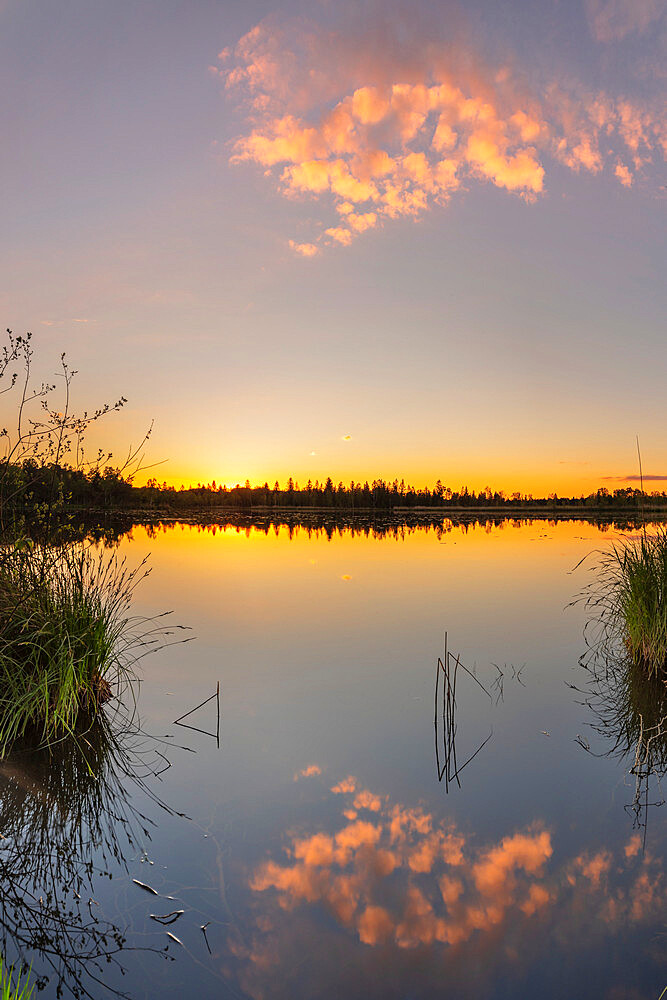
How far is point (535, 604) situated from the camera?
1406 centimetres

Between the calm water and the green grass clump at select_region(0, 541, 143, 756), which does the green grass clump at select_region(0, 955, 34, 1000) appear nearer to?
the calm water

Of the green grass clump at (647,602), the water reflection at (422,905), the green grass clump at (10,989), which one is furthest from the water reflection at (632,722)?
the green grass clump at (10,989)

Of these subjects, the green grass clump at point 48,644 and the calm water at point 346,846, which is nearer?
the calm water at point 346,846

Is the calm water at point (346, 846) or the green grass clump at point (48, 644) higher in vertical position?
the green grass clump at point (48, 644)

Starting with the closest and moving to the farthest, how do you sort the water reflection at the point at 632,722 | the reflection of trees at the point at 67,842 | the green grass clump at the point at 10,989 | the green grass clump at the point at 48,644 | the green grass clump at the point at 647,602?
the green grass clump at the point at 10,989
the reflection of trees at the point at 67,842
the water reflection at the point at 632,722
the green grass clump at the point at 48,644
the green grass clump at the point at 647,602

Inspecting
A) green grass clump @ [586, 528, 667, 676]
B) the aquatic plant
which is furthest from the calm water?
green grass clump @ [586, 528, 667, 676]

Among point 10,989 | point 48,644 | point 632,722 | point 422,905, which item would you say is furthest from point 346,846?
point 632,722

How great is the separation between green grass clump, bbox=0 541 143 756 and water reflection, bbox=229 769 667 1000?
2.50 m

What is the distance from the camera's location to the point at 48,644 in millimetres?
5730

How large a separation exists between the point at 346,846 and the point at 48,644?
3191 mm

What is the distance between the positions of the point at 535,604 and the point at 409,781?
31.7 feet

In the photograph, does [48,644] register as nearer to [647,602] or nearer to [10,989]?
[10,989]

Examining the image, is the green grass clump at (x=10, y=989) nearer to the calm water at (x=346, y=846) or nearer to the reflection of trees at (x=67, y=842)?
the reflection of trees at (x=67, y=842)

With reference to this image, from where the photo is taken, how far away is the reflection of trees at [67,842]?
3.07 m
